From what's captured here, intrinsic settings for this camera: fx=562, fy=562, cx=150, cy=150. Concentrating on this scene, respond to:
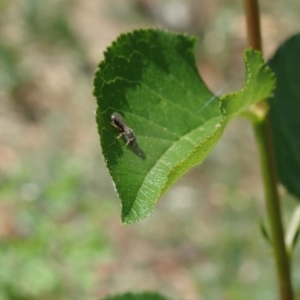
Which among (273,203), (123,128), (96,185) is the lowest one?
(273,203)

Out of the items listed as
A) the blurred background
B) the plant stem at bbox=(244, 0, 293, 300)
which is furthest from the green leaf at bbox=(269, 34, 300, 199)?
the blurred background

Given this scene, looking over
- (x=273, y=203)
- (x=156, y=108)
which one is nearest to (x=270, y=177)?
(x=273, y=203)

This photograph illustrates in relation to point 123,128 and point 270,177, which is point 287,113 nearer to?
point 270,177

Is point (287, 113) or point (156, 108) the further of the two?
point (287, 113)

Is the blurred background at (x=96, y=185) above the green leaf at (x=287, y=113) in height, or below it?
above

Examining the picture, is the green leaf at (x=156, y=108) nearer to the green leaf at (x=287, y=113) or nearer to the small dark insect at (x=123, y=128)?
the small dark insect at (x=123, y=128)

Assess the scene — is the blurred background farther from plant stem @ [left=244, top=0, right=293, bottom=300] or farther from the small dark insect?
the small dark insect

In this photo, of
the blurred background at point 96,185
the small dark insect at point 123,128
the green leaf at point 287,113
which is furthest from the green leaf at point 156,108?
the blurred background at point 96,185

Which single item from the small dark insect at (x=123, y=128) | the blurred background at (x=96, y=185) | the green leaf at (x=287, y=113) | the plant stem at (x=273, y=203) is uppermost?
the blurred background at (x=96, y=185)
